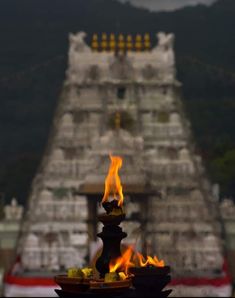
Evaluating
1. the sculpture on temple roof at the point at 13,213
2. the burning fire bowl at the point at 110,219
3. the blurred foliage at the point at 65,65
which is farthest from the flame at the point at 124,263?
the blurred foliage at the point at 65,65

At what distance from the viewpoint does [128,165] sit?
197 feet

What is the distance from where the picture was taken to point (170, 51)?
6862cm

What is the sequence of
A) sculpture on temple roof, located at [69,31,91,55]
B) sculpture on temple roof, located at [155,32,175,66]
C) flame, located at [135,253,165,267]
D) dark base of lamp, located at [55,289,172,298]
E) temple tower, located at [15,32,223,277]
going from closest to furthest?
1. dark base of lamp, located at [55,289,172,298]
2. flame, located at [135,253,165,267]
3. temple tower, located at [15,32,223,277]
4. sculpture on temple roof, located at [155,32,175,66]
5. sculpture on temple roof, located at [69,31,91,55]

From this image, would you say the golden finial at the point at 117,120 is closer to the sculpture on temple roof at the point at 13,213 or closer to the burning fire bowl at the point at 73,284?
the sculpture on temple roof at the point at 13,213

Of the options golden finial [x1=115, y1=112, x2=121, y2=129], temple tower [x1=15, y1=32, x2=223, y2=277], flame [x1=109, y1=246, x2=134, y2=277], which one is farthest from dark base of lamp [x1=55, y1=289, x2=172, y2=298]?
golden finial [x1=115, y1=112, x2=121, y2=129]

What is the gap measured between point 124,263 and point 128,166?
50963mm

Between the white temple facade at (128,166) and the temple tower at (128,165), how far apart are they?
2.1 inches

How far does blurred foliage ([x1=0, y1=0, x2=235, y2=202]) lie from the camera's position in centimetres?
13088

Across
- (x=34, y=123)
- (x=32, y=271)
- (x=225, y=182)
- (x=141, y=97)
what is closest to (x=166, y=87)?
(x=141, y=97)

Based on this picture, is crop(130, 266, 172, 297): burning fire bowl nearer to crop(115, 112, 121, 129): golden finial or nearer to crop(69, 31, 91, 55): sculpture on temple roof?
crop(115, 112, 121, 129): golden finial

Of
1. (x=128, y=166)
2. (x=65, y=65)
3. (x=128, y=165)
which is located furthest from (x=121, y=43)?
(x=65, y=65)

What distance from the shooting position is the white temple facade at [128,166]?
204 ft

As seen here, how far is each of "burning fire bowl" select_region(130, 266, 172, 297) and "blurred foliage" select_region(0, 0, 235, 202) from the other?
108m

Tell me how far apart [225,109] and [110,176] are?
424 feet
